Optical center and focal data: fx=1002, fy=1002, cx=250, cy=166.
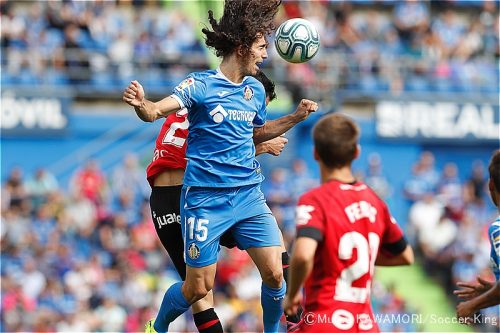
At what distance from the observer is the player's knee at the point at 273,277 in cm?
789

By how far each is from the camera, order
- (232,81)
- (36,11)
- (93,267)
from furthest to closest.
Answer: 1. (36,11)
2. (93,267)
3. (232,81)

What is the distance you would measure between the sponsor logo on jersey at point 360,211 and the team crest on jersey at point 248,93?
6.24 feet

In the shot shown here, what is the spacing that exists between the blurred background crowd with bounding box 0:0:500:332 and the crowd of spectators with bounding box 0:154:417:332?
25 millimetres

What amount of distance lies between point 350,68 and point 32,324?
10994 millimetres

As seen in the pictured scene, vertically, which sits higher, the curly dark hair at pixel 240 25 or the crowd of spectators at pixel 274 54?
the crowd of spectators at pixel 274 54

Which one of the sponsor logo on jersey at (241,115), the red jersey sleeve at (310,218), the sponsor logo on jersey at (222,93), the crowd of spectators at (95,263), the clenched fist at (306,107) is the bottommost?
the crowd of spectators at (95,263)

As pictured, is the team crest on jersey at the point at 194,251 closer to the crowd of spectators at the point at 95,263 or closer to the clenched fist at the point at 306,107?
the clenched fist at the point at 306,107

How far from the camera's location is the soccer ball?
8.44 metres

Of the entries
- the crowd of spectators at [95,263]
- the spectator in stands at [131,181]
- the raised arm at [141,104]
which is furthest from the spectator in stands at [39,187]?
the raised arm at [141,104]

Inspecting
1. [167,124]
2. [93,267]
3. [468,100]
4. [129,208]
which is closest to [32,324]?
[93,267]

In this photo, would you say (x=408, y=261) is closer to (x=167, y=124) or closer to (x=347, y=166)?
(x=347, y=166)

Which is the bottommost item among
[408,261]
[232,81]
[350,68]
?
[408,261]

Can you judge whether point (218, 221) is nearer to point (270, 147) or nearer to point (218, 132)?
point (218, 132)

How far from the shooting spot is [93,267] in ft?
55.5
